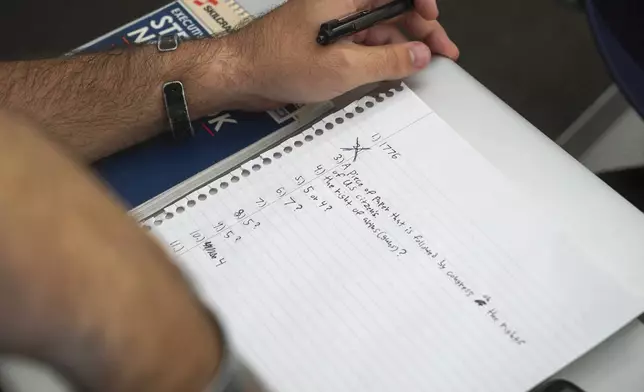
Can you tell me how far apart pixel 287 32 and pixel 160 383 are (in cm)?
45

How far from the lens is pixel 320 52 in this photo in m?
0.62

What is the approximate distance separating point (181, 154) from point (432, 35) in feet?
0.87

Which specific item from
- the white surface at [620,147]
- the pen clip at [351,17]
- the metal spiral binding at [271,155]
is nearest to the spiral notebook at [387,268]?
the metal spiral binding at [271,155]

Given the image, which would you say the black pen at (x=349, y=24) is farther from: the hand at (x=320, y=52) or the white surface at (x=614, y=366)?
the white surface at (x=614, y=366)

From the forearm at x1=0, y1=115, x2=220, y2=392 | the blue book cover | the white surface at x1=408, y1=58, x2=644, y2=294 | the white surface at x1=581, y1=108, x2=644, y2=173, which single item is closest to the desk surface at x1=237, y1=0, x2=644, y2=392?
the white surface at x1=408, y1=58, x2=644, y2=294

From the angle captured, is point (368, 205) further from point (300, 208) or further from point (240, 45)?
point (240, 45)

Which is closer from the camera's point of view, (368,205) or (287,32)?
(368,205)

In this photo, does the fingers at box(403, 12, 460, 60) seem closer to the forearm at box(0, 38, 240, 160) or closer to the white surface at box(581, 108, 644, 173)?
the forearm at box(0, 38, 240, 160)

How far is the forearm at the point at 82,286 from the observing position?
8.2 inches

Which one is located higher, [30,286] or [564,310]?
[30,286]

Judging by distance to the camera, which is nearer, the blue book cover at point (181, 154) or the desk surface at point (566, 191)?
the desk surface at point (566, 191)

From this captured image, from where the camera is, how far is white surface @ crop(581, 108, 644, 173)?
130 cm

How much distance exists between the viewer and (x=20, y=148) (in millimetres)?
221

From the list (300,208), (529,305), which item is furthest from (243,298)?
→ (529,305)
